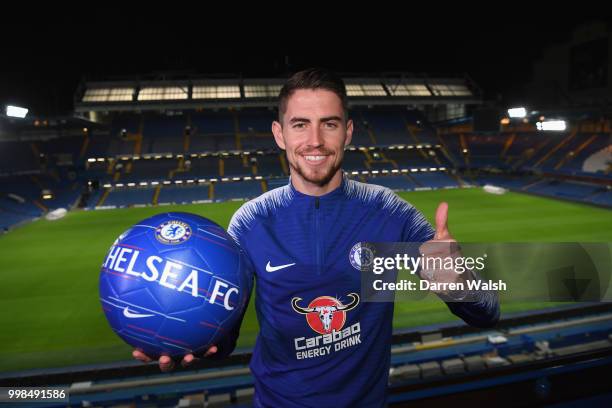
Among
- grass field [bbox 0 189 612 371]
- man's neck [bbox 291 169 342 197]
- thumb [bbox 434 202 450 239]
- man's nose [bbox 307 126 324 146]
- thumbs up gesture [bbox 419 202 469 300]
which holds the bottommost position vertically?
grass field [bbox 0 189 612 371]

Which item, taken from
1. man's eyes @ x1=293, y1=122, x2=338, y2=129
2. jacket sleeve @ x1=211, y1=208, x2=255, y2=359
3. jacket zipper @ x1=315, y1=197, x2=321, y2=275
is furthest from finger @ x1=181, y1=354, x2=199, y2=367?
man's eyes @ x1=293, y1=122, x2=338, y2=129

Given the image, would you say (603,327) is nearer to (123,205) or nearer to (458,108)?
(123,205)

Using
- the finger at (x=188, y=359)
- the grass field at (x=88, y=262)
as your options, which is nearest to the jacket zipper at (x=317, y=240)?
the finger at (x=188, y=359)

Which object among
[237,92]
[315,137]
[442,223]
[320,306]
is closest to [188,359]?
[320,306]

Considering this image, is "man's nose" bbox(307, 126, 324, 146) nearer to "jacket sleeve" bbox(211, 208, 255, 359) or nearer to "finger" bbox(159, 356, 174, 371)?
"jacket sleeve" bbox(211, 208, 255, 359)

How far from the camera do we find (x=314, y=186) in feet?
7.43

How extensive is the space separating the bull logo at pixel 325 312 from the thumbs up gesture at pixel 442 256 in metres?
0.44

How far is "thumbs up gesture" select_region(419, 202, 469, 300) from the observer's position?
189 centimetres

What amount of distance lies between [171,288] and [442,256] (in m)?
1.31

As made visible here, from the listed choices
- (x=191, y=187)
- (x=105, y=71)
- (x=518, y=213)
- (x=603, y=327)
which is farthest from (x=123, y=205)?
(x=603, y=327)

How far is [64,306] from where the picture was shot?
1109cm

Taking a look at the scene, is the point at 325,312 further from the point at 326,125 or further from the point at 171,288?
the point at 326,125

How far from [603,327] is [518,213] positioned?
54.2ft

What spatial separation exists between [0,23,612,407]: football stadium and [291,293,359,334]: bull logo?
1.86 feet
